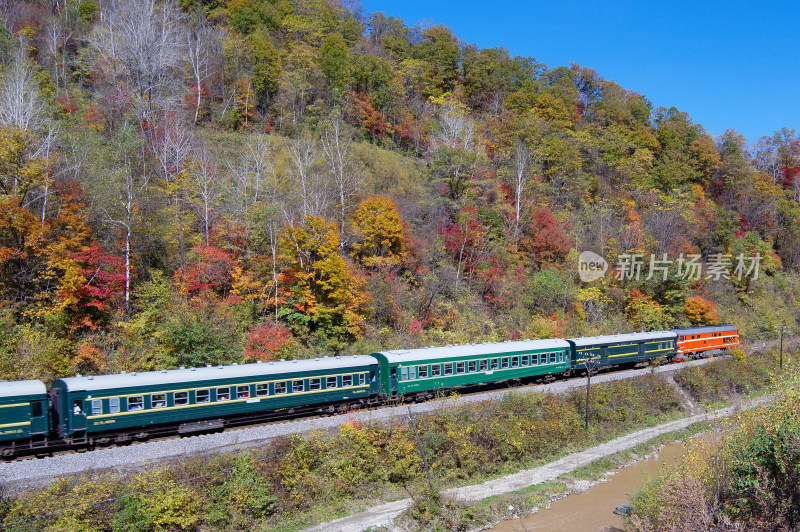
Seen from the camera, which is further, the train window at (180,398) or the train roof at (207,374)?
the train window at (180,398)

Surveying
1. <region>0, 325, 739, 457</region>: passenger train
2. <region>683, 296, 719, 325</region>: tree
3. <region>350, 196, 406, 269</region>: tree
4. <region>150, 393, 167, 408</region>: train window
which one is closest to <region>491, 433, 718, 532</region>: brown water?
<region>0, 325, 739, 457</region>: passenger train

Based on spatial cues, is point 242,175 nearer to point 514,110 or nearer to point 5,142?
point 5,142

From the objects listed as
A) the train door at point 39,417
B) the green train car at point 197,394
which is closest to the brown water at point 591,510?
the green train car at point 197,394

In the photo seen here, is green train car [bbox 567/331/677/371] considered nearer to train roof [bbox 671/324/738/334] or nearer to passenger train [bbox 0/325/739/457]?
passenger train [bbox 0/325/739/457]

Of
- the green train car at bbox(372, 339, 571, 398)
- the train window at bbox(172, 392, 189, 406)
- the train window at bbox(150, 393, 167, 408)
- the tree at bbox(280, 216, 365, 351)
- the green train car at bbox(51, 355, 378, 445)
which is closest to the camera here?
the green train car at bbox(51, 355, 378, 445)

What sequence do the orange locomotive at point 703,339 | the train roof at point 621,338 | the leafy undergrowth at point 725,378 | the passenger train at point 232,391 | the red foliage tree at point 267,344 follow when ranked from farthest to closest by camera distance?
1. the orange locomotive at point 703,339
2. the leafy undergrowth at point 725,378
3. the train roof at point 621,338
4. the red foliage tree at point 267,344
5. the passenger train at point 232,391

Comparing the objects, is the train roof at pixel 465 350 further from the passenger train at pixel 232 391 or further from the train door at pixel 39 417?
the train door at pixel 39 417
